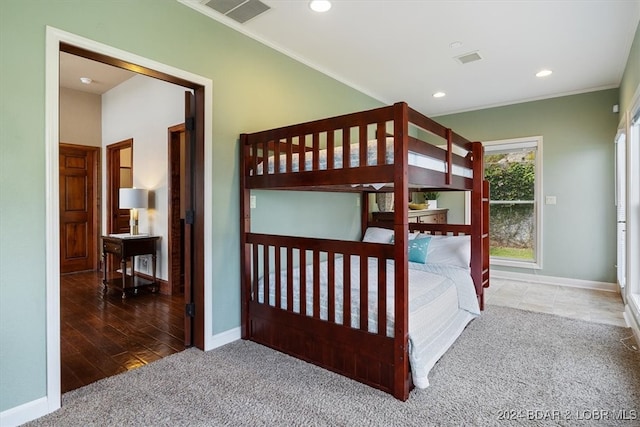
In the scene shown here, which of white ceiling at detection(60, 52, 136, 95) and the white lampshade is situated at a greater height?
white ceiling at detection(60, 52, 136, 95)

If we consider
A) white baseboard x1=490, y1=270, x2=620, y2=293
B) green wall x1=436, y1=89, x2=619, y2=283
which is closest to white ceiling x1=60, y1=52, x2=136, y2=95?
green wall x1=436, y1=89, x2=619, y2=283

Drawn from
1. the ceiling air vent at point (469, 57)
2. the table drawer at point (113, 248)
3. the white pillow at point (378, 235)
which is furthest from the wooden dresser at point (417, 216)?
the table drawer at point (113, 248)

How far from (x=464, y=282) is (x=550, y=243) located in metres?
2.55

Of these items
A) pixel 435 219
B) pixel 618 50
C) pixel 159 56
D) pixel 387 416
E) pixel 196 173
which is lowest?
pixel 387 416

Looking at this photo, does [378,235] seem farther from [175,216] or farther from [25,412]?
[25,412]

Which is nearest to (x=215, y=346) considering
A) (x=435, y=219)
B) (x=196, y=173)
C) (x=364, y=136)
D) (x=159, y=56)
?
(x=196, y=173)

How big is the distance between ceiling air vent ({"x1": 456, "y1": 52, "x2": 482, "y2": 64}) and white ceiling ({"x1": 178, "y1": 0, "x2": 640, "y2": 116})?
0.05 m

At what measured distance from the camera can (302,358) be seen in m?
2.42

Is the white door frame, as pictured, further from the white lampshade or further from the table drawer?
the white lampshade

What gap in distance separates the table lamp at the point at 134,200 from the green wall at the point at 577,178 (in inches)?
202

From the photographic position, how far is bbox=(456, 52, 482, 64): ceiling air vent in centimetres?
333

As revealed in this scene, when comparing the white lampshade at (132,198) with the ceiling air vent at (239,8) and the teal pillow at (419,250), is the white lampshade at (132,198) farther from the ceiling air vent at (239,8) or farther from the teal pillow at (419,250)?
the teal pillow at (419,250)

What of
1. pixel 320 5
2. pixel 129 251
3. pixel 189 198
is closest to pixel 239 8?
pixel 320 5

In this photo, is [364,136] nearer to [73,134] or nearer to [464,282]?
[464,282]
